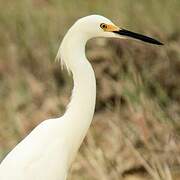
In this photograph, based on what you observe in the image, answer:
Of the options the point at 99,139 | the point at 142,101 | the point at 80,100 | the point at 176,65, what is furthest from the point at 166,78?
the point at 80,100

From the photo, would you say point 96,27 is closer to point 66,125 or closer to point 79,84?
point 79,84

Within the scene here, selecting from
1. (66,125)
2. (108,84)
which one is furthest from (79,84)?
(108,84)

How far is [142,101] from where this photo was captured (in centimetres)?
674

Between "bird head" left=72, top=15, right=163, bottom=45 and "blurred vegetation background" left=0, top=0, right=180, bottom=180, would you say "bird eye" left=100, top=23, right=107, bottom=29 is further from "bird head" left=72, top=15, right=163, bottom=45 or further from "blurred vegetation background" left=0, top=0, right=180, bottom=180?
"blurred vegetation background" left=0, top=0, right=180, bottom=180

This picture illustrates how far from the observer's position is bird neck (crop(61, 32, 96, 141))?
17.7 feet

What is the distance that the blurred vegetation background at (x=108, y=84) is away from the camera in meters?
6.78

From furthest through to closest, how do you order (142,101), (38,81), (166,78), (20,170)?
(38,81), (166,78), (142,101), (20,170)

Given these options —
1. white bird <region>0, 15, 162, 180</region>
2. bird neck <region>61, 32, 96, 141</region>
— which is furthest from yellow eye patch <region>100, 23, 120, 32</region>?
bird neck <region>61, 32, 96, 141</region>

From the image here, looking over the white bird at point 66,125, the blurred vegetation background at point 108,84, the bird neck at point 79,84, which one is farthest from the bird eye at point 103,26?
the blurred vegetation background at point 108,84

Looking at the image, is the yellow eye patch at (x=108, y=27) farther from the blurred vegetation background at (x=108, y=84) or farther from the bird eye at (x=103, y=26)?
the blurred vegetation background at (x=108, y=84)

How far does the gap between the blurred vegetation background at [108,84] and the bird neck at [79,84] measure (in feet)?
2.06

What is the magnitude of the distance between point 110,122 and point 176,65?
89 cm

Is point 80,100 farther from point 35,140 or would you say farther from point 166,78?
point 166,78

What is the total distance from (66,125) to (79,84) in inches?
9.8
